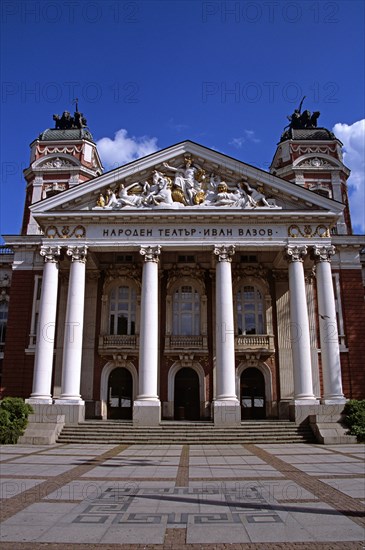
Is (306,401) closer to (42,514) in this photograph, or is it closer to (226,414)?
(226,414)

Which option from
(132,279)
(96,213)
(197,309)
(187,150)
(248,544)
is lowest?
(248,544)

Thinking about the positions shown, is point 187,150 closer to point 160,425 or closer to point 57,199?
point 57,199

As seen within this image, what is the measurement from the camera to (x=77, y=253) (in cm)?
2803

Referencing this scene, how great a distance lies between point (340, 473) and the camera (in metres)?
13.4

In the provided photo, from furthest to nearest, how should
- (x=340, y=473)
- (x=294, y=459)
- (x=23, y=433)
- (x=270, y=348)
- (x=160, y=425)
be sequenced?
1. (x=270, y=348)
2. (x=160, y=425)
3. (x=23, y=433)
4. (x=294, y=459)
5. (x=340, y=473)

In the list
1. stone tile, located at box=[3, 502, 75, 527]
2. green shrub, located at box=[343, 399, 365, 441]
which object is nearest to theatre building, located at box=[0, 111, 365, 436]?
green shrub, located at box=[343, 399, 365, 441]

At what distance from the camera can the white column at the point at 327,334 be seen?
1031 inches

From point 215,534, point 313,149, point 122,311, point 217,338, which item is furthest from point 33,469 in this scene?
point 313,149

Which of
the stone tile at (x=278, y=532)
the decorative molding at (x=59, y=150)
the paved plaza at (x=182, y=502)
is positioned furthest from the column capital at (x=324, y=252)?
the stone tile at (x=278, y=532)

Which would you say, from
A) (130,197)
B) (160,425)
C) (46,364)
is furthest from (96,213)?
(160,425)

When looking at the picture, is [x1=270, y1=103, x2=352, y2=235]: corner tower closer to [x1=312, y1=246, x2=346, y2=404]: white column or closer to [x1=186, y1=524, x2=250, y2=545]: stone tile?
[x1=312, y1=246, x2=346, y2=404]: white column

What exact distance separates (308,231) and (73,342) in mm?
14997

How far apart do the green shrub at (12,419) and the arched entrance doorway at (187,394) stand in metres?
10.6

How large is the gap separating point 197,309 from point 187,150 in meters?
10.4
